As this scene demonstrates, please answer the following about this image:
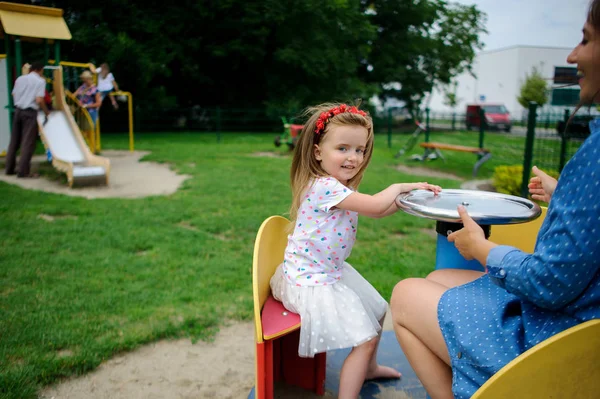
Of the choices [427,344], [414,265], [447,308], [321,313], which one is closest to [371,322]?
[321,313]

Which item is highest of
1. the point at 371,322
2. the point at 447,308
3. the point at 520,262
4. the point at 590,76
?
the point at 590,76

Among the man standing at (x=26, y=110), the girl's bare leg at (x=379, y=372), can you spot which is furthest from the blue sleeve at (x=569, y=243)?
the man standing at (x=26, y=110)

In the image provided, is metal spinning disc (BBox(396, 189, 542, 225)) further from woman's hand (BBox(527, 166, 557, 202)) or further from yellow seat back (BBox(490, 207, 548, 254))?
yellow seat back (BBox(490, 207, 548, 254))

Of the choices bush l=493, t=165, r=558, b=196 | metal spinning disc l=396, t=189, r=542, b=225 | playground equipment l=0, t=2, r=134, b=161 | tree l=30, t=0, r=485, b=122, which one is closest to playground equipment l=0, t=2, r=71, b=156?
playground equipment l=0, t=2, r=134, b=161

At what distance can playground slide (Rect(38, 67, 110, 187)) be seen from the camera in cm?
702

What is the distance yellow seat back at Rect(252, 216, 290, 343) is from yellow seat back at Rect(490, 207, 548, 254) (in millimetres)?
973

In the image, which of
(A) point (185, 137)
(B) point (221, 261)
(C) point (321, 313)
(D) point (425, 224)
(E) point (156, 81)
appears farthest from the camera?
(E) point (156, 81)

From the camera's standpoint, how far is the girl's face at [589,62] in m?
1.23

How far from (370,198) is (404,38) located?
76.0 feet

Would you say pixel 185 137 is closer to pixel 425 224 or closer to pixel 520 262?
pixel 425 224

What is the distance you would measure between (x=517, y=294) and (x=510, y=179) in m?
6.04

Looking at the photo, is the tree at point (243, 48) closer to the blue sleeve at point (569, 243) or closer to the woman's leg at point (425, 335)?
the woman's leg at point (425, 335)

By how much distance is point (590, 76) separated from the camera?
4.17ft

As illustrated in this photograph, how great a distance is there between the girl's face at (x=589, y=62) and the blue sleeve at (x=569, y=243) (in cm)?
16
